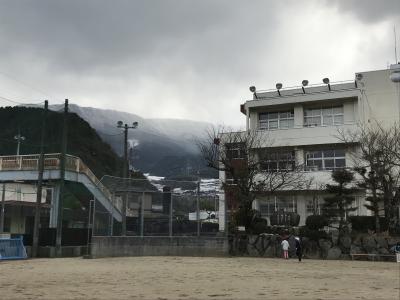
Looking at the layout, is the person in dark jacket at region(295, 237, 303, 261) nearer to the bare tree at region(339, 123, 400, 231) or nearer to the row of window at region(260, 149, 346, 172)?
the bare tree at region(339, 123, 400, 231)

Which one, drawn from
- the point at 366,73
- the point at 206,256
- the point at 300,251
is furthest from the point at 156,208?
the point at 366,73

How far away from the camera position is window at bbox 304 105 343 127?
37.9m

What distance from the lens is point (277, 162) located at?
3466 centimetres

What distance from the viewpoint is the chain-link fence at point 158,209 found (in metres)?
26.0

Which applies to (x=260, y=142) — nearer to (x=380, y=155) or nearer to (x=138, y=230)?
(x=380, y=155)

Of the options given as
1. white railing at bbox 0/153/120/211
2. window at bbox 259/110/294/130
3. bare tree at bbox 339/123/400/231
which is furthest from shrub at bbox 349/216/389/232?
white railing at bbox 0/153/120/211

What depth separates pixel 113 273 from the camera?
15.9 m

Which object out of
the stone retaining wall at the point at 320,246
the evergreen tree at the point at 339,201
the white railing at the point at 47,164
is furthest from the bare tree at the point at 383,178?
the white railing at the point at 47,164

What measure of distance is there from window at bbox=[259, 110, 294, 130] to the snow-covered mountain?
28.9 m

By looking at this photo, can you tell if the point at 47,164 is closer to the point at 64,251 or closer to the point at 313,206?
the point at 64,251

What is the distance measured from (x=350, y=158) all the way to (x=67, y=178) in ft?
64.1

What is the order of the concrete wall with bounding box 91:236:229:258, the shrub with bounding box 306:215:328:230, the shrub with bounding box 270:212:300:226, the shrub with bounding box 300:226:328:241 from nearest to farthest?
the shrub with bounding box 300:226:328:241 < the shrub with bounding box 306:215:328:230 < the concrete wall with bounding box 91:236:229:258 < the shrub with bounding box 270:212:300:226

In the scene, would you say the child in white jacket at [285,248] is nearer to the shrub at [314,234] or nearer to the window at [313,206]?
the shrub at [314,234]

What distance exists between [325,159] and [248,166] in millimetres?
10766
